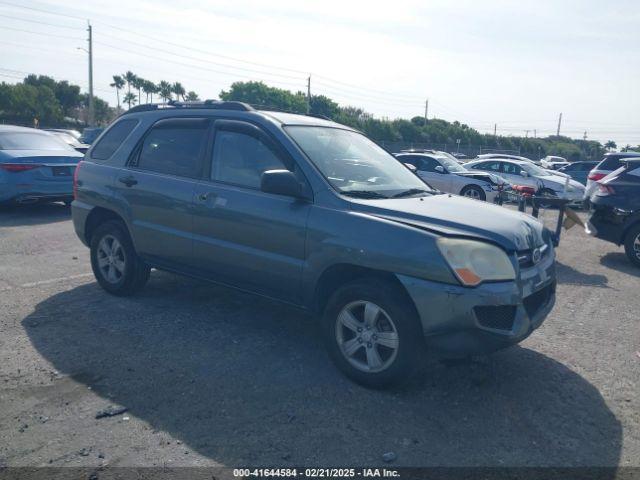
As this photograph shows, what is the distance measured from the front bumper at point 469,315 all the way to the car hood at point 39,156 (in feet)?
29.8

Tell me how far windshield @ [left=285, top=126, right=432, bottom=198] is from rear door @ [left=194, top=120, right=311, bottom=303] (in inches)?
10.6

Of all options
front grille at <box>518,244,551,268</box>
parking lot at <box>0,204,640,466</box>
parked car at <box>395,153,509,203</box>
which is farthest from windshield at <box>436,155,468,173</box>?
front grille at <box>518,244,551,268</box>

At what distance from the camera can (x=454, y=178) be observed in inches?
615

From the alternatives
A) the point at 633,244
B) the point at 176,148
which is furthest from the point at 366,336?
the point at 633,244

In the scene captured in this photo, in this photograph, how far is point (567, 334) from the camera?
517 centimetres

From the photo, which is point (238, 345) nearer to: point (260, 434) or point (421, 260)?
point (260, 434)

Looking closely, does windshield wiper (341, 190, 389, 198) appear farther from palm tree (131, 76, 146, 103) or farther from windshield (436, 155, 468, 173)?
palm tree (131, 76, 146, 103)

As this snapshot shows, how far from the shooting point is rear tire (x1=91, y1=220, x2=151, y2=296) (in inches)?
219

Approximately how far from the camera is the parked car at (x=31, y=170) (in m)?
10.1

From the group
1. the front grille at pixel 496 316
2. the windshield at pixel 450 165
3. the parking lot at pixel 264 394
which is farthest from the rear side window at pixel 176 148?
the windshield at pixel 450 165

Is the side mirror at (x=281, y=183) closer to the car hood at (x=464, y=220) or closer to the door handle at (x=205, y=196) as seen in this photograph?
the car hood at (x=464, y=220)

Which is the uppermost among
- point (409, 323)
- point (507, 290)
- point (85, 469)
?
point (507, 290)

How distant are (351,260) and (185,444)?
160 centimetres

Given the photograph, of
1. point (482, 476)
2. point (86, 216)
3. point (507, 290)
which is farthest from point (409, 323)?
point (86, 216)
